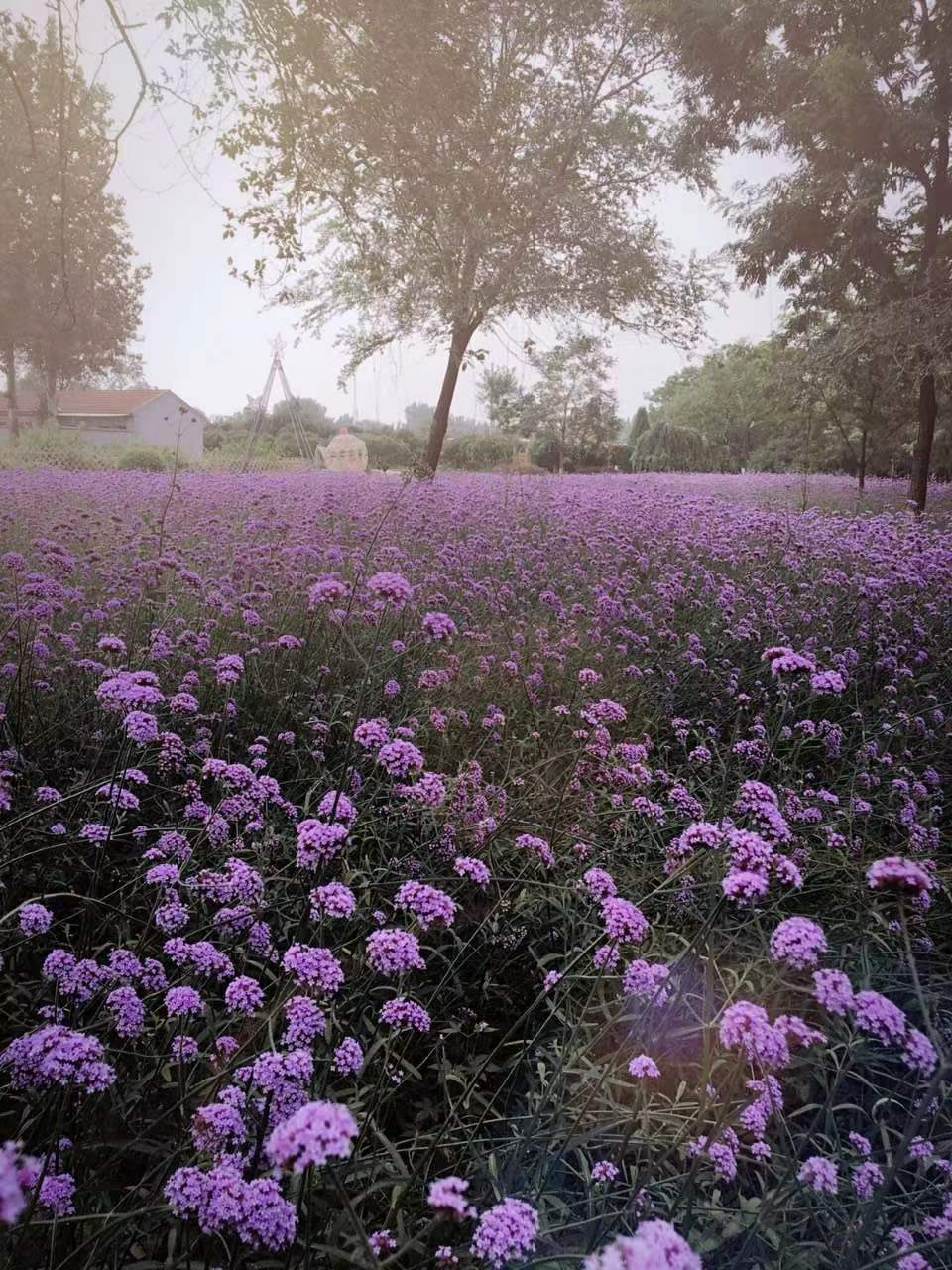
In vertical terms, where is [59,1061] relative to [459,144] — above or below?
below

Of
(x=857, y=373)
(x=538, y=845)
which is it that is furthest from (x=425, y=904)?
(x=857, y=373)

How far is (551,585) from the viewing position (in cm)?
478

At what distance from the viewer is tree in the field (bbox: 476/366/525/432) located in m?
26.0

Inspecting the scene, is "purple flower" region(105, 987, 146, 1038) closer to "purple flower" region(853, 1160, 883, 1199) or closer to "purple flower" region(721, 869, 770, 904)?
"purple flower" region(721, 869, 770, 904)

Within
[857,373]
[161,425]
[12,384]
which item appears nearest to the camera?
[12,384]

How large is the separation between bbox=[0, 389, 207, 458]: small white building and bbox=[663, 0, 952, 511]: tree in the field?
9.12 meters

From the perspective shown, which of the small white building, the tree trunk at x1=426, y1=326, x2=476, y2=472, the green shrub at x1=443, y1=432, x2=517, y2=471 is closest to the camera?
the small white building

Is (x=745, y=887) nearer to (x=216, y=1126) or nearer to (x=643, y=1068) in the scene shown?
(x=643, y=1068)

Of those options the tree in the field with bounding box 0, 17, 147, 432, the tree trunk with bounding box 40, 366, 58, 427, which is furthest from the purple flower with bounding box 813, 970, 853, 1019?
the tree trunk with bounding box 40, 366, 58, 427

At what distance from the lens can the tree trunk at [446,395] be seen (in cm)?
1273

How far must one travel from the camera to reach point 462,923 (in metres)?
2.02

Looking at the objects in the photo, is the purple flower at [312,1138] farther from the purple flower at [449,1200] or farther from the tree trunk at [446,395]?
the tree trunk at [446,395]

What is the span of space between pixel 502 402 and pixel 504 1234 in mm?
30788

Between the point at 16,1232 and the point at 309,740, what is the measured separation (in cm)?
181
